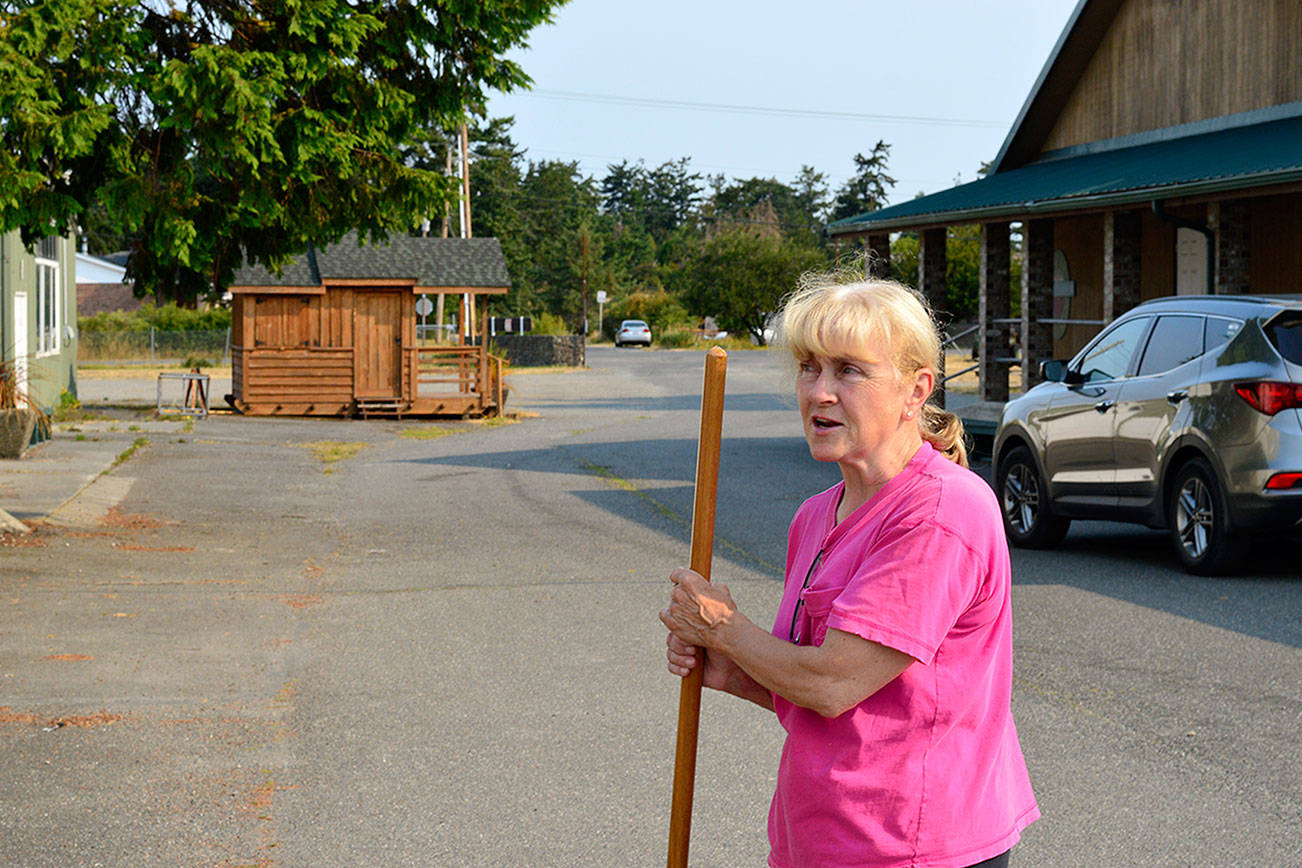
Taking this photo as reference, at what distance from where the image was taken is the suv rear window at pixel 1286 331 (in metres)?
9.88

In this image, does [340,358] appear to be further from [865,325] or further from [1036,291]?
[865,325]

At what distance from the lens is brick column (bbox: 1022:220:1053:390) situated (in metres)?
21.5

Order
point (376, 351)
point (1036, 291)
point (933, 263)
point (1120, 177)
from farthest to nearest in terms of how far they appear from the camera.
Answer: point (376, 351)
point (933, 263)
point (1036, 291)
point (1120, 177)

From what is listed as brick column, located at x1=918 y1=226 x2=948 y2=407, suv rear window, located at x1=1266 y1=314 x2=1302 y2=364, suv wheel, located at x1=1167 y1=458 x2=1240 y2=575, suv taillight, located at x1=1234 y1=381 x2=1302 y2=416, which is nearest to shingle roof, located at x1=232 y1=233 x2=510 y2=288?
brick column, located at x1=918 y1=226 x2=948 y2=407

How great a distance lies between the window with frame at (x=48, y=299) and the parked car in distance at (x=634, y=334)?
55077mm

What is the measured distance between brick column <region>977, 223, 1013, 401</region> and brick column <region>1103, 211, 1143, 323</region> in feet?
11.1

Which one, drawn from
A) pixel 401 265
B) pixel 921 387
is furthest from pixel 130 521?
pixel 401 265

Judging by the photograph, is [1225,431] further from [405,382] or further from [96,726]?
[405,382]

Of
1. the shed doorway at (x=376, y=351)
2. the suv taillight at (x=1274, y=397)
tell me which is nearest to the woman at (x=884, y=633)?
the suv taillight at (x=1274, y=397)

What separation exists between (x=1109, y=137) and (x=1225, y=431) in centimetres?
1430

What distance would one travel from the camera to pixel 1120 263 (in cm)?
1927

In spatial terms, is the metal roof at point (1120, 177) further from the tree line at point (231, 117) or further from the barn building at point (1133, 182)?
the tree line at point (231, 117)

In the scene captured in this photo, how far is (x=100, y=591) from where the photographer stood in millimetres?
9977

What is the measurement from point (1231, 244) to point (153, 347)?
164 ft
